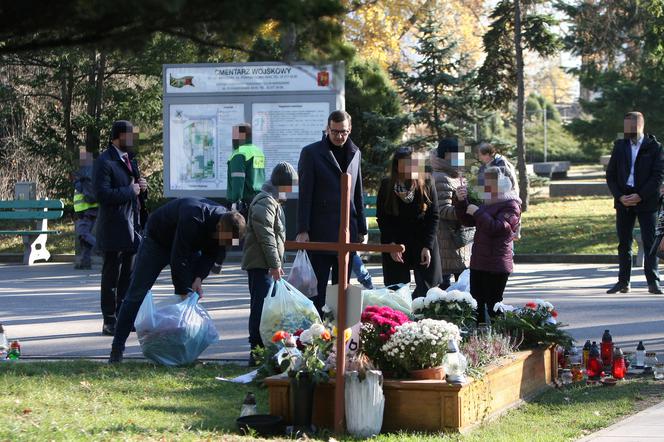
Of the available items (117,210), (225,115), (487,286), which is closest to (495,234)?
(487,286)

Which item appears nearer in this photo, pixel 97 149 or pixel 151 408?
pixel 151 408

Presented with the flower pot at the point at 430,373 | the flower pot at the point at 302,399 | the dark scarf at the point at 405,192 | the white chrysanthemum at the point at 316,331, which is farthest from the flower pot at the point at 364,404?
the dark scarf at the point at 405,192

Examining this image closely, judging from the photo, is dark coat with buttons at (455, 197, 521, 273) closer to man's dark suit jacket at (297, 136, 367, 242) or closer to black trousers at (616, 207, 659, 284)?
man's dark suit jacket at (297, 136, 367, 242)

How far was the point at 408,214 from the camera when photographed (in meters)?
9.84

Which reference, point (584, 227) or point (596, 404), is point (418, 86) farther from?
point (596, 404)

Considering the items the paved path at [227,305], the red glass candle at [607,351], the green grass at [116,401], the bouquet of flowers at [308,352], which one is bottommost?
the paved path at [227,305]

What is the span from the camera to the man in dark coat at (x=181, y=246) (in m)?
8.53

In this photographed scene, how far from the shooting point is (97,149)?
24734mm

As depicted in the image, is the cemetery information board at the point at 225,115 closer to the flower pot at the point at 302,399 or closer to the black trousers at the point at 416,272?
the black trousers at the point at 416,272

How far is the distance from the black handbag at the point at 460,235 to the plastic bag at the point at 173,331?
302 cm

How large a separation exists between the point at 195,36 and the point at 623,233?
33.4 ft

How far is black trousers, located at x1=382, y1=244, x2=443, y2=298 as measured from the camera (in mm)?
9883

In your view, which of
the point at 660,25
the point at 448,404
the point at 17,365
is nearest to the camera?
the point at 448,404

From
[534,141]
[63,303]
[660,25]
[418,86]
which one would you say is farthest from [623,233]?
[534,141]
